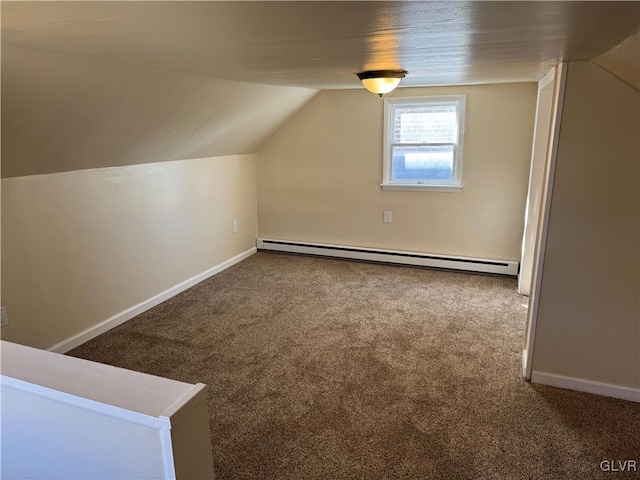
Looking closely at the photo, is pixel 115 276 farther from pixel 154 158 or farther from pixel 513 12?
pixel 513 12

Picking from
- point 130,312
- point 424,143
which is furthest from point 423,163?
point 130,312

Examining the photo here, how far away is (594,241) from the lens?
228cm

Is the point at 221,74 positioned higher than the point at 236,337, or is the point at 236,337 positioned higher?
the point at 221,74

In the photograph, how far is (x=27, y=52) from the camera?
1732 mm

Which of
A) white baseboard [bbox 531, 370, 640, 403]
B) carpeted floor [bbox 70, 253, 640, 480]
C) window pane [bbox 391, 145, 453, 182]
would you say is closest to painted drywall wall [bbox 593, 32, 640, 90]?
white baseboard [bbox 531, 370, 640, 403]

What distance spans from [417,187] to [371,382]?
95.1 inches

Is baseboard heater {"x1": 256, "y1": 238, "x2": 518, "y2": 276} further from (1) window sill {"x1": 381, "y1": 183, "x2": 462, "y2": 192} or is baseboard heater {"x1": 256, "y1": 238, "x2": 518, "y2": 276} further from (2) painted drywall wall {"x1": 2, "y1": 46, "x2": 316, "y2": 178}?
(2) painted drywall wall {"x1": 2, "y1": 46, "x2": 316, "y2": 178}

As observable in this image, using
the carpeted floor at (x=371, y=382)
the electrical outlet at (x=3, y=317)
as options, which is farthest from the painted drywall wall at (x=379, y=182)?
the electrical outlet at (x=3, y=317)

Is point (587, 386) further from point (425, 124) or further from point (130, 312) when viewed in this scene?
point (130, 312)

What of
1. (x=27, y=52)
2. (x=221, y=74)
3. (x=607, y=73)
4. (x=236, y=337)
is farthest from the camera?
(x=236, y=337)

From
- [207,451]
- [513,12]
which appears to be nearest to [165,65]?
[513,12]

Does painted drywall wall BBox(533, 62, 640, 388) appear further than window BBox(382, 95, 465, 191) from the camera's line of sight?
No

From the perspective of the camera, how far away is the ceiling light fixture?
2.51m

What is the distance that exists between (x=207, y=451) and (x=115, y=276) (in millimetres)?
2494
